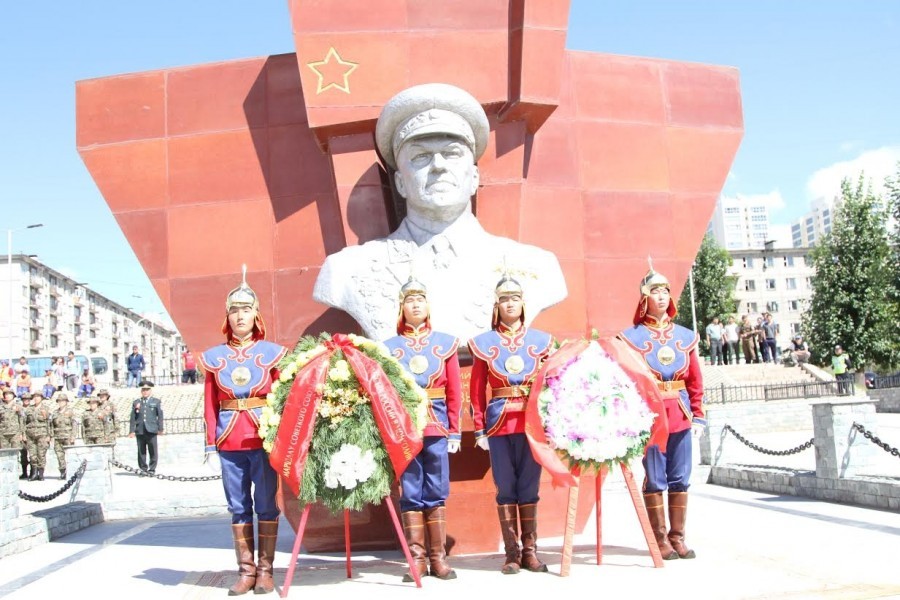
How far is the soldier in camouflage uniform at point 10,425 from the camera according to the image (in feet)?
41.9

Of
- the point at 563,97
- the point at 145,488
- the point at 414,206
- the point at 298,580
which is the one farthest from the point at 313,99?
the point at 145,488

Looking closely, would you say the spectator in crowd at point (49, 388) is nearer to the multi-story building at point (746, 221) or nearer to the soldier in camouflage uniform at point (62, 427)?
the soldier in camouflage uniform at point (62, 427)

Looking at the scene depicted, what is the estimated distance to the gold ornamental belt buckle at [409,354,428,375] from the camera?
501 cm

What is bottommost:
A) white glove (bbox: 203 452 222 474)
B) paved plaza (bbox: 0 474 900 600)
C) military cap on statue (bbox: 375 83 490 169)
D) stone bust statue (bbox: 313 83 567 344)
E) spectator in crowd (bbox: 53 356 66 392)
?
paved plaza (bbox: 0 474 900 600)

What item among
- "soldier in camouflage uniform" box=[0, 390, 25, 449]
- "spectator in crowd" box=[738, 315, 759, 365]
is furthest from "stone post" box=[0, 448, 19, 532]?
"spectator in crowd" box=[738, 315, 759, 365]

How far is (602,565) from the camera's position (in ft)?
16.0

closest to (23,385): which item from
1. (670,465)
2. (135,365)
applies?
(135,365)

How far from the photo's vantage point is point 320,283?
5.97m

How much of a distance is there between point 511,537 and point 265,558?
1.48m

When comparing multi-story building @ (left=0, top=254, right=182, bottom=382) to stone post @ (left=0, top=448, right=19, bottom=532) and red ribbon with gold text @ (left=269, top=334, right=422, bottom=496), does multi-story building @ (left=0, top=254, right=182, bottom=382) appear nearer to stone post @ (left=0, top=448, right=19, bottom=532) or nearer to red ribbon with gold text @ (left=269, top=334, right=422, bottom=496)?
stone post @ (left=0, top=448, right=19, bottom=532)

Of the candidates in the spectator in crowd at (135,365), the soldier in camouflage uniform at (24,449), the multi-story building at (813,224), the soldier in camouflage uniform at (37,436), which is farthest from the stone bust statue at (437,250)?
the multi-story building at (813,224)

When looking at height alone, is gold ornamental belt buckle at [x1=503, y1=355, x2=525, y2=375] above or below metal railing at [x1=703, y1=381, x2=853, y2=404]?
above

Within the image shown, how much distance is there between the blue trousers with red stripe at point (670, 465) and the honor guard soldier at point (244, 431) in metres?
2.37

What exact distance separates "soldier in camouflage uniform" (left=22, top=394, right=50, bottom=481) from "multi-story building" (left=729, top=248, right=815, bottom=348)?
184 ft
